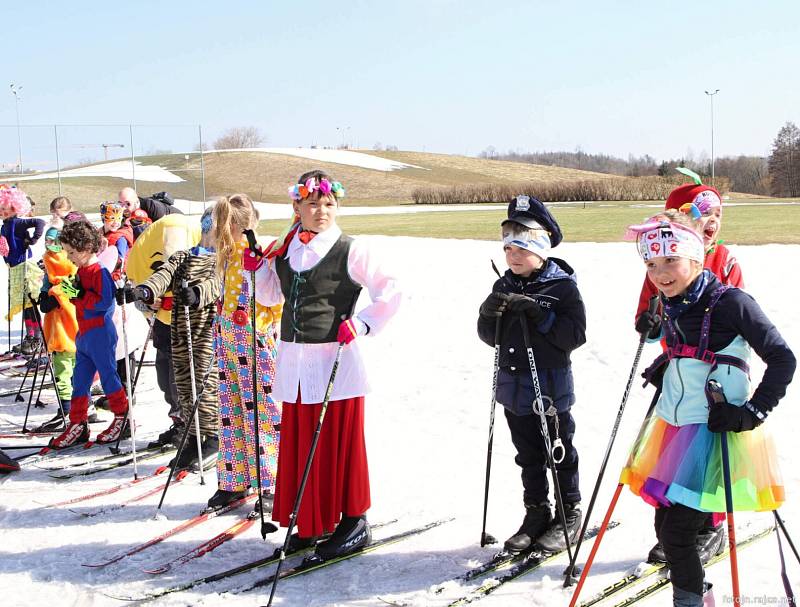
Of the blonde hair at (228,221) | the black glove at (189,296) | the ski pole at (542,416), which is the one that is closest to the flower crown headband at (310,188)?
the blonde hair at (228,221)

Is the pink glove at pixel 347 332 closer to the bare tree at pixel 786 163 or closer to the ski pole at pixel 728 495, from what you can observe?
the ski pole at pixel 728 495

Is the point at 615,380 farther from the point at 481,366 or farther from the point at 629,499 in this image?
the point at 629,499

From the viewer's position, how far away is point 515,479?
206 inches

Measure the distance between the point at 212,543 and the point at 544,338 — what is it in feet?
7.03

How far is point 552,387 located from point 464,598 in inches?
42.9

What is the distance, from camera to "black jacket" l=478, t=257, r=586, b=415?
153 inches

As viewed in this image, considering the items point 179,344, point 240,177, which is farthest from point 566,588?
point 240,177

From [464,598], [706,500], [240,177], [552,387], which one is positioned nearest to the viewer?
[706,500]

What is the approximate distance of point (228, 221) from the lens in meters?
4.98

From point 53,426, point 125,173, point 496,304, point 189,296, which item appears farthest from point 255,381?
point 125,173

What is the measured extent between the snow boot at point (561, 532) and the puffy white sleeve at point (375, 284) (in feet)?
4.40

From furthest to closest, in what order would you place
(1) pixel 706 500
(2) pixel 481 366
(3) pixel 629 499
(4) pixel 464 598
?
(2) pixel 481 366, (3) pixel 629 499, (4) pixel 464 598, (1) pixel 706 500

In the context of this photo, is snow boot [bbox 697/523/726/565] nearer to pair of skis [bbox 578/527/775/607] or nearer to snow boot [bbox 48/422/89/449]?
pair of skis [bbox 578/527/775/607]

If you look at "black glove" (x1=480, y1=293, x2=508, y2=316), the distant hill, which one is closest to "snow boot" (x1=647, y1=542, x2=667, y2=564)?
"black glove" (x1=480, y1=293, x2=508, y2=316)
